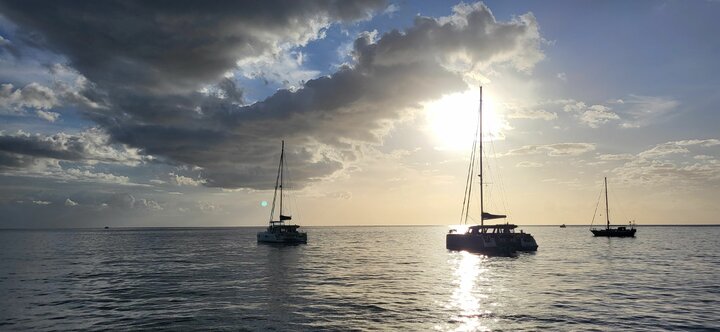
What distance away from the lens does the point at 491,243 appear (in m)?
79.4

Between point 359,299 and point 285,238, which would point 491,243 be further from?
point 359,299

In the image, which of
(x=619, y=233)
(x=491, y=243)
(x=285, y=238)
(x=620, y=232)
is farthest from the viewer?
(x=619, y=233)

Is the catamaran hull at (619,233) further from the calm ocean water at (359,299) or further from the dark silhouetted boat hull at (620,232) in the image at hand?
the calm ocean water at (359,299)

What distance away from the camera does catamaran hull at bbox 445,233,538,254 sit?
7906 centimetres

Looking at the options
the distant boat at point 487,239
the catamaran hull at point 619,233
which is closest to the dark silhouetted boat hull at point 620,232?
the catamaran hull at point 619,233

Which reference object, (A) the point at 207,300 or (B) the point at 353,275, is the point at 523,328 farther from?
(B) the point at 353,275

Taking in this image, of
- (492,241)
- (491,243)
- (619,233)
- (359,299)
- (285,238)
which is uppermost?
(492,241)

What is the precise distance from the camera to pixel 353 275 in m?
→ 48.3

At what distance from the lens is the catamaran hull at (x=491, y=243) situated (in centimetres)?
7906

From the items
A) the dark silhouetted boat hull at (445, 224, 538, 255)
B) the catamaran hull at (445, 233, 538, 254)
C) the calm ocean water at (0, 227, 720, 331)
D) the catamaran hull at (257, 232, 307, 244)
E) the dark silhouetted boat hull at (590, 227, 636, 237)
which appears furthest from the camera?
the dark silhouetted boat hull at (590, 227, 636, 237)

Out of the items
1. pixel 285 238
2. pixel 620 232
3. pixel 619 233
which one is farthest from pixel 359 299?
pixel 619 233

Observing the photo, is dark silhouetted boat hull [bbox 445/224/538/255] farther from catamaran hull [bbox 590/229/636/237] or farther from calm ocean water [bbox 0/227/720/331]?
catamaran hull [bbox 590/229/636/237]

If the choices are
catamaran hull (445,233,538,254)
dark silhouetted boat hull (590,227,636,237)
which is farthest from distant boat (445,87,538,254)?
dark silhouetted boat hull (590,227,636,237)

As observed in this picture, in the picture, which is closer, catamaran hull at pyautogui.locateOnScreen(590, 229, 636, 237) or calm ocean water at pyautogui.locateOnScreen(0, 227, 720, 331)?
calm ocean water at pyautogui.locateOnScreen(0, 227, 720, 331)
